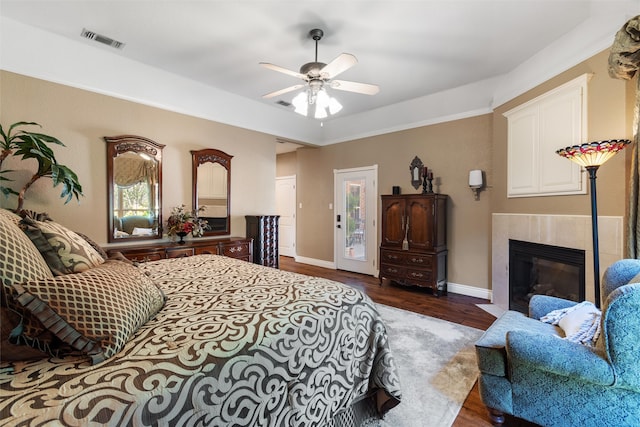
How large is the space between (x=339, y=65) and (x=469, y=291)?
3687 millimetres

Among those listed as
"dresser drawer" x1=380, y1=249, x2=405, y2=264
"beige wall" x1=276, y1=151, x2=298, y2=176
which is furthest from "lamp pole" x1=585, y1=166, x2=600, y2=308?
"beige wall" x1=276, y1=151, x2=298, y2=176

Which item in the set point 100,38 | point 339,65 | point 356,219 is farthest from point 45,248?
point 356,219

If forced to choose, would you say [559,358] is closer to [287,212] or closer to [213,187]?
[213,187]

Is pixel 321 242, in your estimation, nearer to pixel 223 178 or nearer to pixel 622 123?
pixel 223 178

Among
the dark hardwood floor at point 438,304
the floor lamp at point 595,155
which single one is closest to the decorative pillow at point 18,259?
the dark hardwood floor at point 438,304

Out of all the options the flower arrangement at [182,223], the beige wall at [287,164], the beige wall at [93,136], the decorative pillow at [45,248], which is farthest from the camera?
the beige wall at [287,164]

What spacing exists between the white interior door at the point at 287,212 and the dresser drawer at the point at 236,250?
8.15 feet

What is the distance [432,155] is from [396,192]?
0.81 metres

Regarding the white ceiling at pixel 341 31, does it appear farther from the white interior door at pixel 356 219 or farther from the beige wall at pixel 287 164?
the beige wall at pixel 287 164

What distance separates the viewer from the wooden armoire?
4117 mm

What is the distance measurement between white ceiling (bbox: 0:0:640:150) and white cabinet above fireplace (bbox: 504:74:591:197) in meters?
0.40

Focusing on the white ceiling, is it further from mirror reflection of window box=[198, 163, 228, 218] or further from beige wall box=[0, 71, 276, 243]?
mirror reflection of window box=[198, 163, 228, 218]

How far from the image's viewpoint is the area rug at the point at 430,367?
5.73 feet

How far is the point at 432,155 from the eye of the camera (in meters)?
4.49
